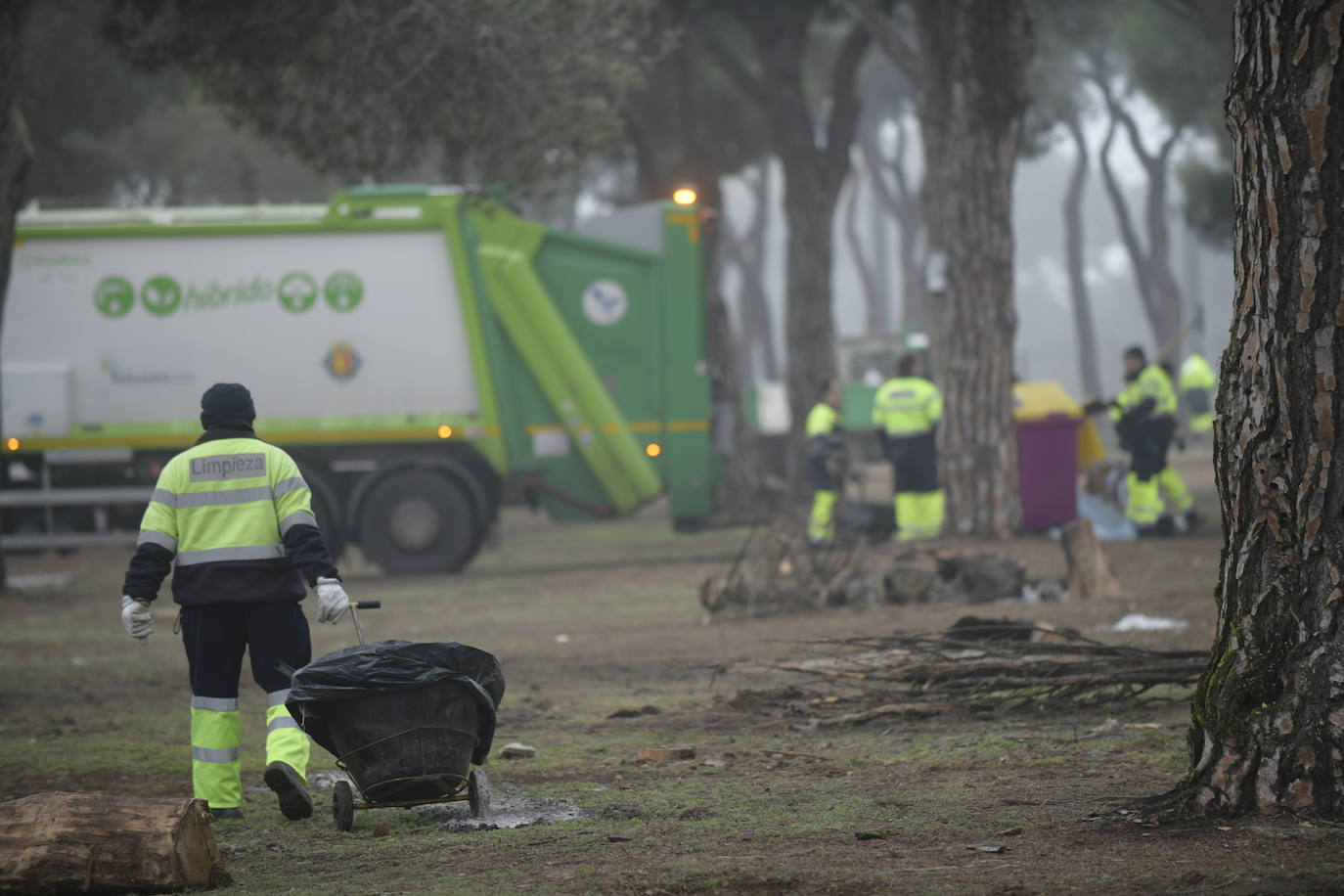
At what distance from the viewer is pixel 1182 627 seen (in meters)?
10.2

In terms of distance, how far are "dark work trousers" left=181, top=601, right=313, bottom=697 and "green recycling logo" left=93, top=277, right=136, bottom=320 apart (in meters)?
10.5

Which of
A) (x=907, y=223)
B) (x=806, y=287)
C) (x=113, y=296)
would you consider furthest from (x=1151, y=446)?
(x=907, y=223)

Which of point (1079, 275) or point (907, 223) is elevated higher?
point (907, 223)

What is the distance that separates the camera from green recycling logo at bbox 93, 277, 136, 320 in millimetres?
16250

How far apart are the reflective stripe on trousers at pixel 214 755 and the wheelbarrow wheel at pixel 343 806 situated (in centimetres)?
53

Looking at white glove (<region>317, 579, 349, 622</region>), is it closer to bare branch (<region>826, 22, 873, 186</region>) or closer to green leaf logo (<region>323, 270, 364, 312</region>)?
green leaf logo (<region>323, 270, 364, 312</region>)

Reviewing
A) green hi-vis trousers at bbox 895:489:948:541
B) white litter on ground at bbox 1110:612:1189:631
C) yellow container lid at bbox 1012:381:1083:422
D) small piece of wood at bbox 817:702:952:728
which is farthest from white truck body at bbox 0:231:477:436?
small piece of wood at bbox 817:702:952:728

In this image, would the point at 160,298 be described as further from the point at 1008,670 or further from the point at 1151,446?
the point at 1008,670

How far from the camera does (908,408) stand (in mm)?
16188

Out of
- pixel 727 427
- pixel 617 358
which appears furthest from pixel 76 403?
pixel 727 427

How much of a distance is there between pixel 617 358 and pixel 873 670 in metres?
9.27

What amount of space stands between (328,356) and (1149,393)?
24.9 feet

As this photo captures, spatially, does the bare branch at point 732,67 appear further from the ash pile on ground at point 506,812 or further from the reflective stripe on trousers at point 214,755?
the reflective stripe on trousers at point 214,755

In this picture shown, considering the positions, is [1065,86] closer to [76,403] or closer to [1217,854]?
[76,403]
